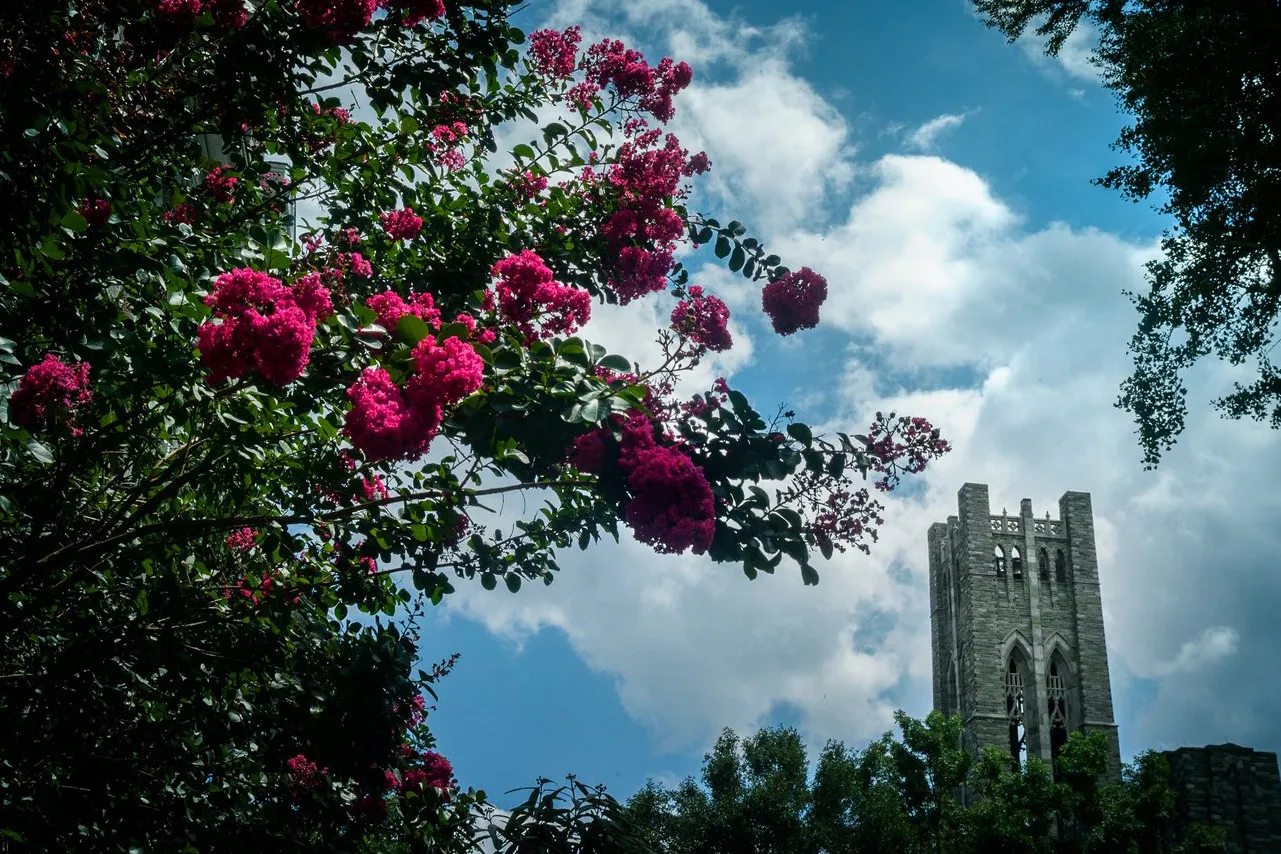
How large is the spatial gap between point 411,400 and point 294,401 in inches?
49.5

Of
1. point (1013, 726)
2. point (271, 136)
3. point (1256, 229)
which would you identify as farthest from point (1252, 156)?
point (1013, 726)

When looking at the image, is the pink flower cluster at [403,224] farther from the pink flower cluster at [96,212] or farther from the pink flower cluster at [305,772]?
the pink flower cluster at [305,772]

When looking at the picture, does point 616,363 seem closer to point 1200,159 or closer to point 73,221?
point 73,221

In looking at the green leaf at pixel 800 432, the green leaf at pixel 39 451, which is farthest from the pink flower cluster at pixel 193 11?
the green leaf at pixel 800 432

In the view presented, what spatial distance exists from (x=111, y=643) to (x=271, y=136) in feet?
9.36

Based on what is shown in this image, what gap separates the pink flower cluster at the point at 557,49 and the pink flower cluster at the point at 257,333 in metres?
3.30

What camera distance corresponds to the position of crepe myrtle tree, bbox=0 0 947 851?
12.9 feet

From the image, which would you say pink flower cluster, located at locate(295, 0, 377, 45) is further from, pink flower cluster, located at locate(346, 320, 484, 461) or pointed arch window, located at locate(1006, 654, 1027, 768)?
pointed arch window, located at locate(1006, 654, 1027, 768)

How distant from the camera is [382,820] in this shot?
18.7 ft

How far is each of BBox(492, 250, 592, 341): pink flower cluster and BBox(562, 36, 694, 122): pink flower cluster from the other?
2.15 m

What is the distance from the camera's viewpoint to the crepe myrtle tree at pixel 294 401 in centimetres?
394

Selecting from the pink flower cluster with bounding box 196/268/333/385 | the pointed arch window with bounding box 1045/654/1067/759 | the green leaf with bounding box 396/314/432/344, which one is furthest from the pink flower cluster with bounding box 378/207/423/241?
the pointed arch window with bounding box 1045/654/1067/759

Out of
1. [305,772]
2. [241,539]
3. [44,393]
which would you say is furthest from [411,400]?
[241,539]

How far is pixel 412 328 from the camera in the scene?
3.52 m
